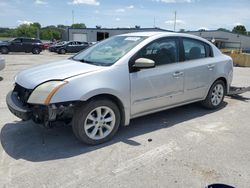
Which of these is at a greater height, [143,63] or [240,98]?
[143,63]

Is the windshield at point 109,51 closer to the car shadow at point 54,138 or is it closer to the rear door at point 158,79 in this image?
the rear door at point 158,79

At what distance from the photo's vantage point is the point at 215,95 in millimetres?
5727

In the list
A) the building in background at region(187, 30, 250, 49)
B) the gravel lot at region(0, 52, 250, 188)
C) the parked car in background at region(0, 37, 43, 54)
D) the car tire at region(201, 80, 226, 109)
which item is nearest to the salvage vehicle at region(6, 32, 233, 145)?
the car tire at region(201, 80, 226, 109)

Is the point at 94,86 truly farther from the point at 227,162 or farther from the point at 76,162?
the point at 227,162

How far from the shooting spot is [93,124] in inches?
151

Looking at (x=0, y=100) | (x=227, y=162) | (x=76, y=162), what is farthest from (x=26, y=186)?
(x=0, y=100)

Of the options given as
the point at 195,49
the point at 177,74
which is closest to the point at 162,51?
the point at 177,74

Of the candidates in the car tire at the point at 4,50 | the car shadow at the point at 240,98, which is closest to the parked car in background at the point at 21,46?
the car tire at the point at 4,50

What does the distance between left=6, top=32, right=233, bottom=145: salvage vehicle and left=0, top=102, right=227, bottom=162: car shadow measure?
0.85ft

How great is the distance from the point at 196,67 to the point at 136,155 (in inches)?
90.8

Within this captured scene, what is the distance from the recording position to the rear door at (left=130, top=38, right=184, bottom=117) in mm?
4160

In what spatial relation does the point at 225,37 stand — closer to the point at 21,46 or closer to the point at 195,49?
the point at 21,46

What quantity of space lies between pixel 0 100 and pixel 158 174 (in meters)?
4.78

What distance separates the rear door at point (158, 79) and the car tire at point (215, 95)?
103 cm
